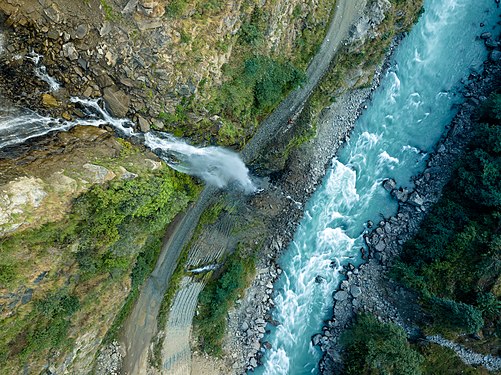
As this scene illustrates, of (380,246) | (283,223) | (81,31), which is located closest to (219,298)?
(283,223)

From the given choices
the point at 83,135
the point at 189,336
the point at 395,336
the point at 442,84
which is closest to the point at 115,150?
the point at 83,135

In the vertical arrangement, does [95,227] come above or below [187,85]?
below

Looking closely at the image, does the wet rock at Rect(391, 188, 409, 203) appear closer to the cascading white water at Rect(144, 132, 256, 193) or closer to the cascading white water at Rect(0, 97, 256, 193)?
the cascading white water at Rect(0, 97, 256, 193)

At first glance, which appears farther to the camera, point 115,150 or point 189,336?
point 189,336

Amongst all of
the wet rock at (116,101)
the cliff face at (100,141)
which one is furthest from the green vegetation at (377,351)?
the wet rock at (116,101)

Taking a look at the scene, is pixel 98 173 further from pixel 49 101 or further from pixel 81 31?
pixel 81 31

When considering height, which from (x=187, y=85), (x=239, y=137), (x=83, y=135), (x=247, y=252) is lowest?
(x=247, y=252)

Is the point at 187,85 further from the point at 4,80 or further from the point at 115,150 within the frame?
the point at 4,80
